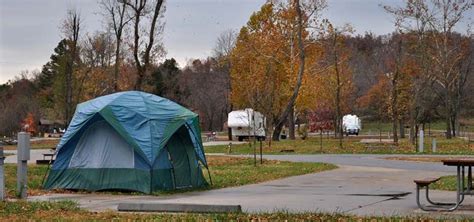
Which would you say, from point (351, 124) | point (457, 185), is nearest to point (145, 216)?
point (457, 185)

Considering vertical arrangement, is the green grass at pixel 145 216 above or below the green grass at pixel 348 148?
below

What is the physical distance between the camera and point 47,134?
286 feet

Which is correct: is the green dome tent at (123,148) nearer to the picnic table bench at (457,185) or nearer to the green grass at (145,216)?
the green grass at (145,216)

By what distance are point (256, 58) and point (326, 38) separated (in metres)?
5.38

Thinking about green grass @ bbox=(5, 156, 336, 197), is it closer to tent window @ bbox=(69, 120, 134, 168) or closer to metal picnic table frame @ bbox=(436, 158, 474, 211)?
tent window @ bbox=(69, 120, 134, 168)

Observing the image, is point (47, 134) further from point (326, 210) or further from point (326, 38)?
point (326, 210)

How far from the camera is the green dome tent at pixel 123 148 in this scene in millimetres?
17625

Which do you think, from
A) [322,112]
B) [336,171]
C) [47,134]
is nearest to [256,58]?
[322,112]

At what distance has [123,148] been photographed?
1798 cm

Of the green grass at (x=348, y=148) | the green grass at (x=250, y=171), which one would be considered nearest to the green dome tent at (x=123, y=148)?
the green grass at (x=250, y=171)

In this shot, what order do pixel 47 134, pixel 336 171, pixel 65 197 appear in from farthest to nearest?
pixel 47 134 < pixel 336 171 < pixel 65 197

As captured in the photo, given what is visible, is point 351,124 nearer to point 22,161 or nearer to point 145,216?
point 22,161

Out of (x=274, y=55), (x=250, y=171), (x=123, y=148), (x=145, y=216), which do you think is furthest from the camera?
(x=274, y=55)

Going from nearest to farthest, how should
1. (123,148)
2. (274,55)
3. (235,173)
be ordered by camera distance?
1. (123,148)
2. (235,173)
3. (274,55)
